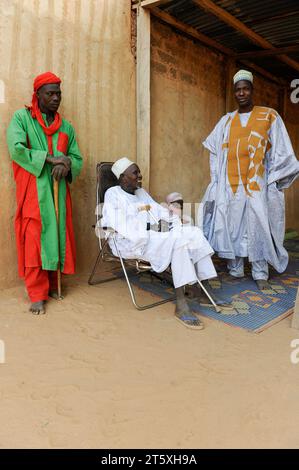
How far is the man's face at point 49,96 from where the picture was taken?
3.13 meters

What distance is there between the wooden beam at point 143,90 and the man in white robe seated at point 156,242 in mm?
1045

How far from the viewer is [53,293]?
3.50 metres

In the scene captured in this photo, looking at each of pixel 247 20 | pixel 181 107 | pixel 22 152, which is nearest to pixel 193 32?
pixel 247 20

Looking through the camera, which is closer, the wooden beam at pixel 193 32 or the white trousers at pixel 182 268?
the white trousers at pixel 182 268

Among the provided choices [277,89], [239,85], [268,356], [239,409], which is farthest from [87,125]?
[277,89]

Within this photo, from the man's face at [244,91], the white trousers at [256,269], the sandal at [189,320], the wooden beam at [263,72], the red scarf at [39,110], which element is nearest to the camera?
A: the sandal at [189,320]

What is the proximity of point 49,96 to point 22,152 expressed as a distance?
56 centimetres

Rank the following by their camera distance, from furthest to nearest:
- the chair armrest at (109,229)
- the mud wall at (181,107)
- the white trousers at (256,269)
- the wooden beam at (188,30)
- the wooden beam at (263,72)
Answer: the wooden beam at (263,72) → the mud wall at (181,107) → the wooden beam at (188,30) → the white trousers at (256,269) → the chair armrest at (109,229)

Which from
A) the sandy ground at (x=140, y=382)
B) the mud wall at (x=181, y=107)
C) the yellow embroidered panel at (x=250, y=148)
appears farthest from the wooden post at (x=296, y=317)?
the mud wall at (x=181, y=107)

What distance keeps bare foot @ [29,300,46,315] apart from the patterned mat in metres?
1.10

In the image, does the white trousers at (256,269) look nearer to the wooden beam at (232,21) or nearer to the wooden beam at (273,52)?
the wooden beam at (232,21)

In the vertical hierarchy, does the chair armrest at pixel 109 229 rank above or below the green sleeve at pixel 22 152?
below

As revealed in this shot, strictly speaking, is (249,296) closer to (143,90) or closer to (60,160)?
(60,160)

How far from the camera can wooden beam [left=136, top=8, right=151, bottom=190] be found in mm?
4301
